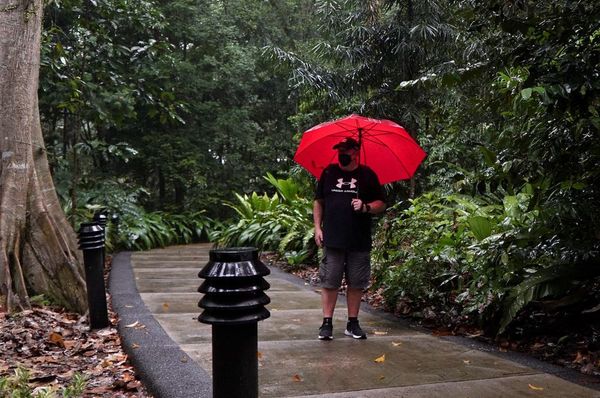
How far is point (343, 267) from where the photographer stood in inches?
182

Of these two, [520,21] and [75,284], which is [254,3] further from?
[520,21]

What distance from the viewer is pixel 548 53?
Result: 3102 millimetres

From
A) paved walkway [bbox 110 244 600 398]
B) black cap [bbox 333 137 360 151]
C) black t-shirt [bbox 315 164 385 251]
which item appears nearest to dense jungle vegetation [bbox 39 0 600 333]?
paved walkway [bbox 110 244 600 398]

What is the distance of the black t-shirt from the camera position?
453 centimetres

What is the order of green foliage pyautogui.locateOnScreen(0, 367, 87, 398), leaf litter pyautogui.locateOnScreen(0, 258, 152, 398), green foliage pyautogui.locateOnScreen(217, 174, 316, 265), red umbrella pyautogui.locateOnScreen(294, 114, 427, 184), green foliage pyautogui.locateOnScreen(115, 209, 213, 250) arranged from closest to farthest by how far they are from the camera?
green foliage pyautogui.locateOnScreen(0, 367, 87, 398) < leaf litter pyautogui.locateOnScreen(0, 258, 152, 398) < red umbrella pyautogui.locateOnScreen(294, 114, 427, 184) < green foliage pyautogui.locateOnScreen(217, 174, 316, 265) < green foliage pyautogui.locateOnScreen(115, 209, 213, 250)

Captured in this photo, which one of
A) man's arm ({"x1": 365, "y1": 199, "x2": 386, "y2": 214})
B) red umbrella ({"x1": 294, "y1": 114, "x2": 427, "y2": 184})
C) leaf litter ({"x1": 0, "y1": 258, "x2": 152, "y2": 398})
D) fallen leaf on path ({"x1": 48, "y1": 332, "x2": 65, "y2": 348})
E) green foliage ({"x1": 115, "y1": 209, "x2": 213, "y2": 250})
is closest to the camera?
leaf litter ({"x1": 0, "y1": 258, "x2": 152, "y2": 398})

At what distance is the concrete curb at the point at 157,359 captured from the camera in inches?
122

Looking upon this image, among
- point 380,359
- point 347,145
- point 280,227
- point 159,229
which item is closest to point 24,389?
point 380,359

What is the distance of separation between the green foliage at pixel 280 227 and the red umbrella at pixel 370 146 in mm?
4338

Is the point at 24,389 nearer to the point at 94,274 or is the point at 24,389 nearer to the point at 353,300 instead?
the point at 94,274

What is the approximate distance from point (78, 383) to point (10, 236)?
A: 2589 mm

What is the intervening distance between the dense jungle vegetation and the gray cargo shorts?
3.09 ft

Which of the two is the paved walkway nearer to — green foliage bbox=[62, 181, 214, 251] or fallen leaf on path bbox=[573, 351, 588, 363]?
fallen leaf on path bbox=[573, 351, 588, 363]

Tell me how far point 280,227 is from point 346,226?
21.7ft
